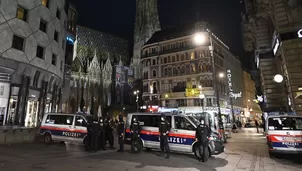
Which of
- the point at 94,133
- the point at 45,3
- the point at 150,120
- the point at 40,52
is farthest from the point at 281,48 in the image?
the point at 45,3

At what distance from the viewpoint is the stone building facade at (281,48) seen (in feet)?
47.1

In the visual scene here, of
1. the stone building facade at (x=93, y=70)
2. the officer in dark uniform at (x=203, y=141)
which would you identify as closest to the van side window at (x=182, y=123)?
the officer in dark uniform at (x=203, y=141)

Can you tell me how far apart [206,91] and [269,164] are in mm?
31364

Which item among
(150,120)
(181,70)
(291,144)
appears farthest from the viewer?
(181,70)

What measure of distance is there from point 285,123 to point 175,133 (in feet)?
17.7

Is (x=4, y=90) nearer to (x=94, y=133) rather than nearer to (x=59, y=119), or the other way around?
(x=59, y=119)

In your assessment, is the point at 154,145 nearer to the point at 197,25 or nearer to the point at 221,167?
the point at 221,167

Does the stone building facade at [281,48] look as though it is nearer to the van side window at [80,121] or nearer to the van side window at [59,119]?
the van side window at [80,121]

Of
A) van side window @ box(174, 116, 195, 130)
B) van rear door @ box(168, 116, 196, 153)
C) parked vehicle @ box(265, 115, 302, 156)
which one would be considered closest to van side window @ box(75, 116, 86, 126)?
van rear door @ box(168, 116, 196, 153)

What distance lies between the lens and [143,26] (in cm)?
7900

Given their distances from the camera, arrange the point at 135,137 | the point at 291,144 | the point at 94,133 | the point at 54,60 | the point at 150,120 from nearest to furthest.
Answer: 1. the point at 291,144
2. the point at 135,137
3. the point at 150,120
4. the point at 94,133
5. the point at 54,60

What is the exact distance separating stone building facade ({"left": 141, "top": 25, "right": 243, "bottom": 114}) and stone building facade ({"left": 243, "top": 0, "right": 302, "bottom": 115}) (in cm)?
1688

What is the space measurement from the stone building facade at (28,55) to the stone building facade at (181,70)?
78.4 ft

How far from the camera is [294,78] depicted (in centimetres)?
1429
